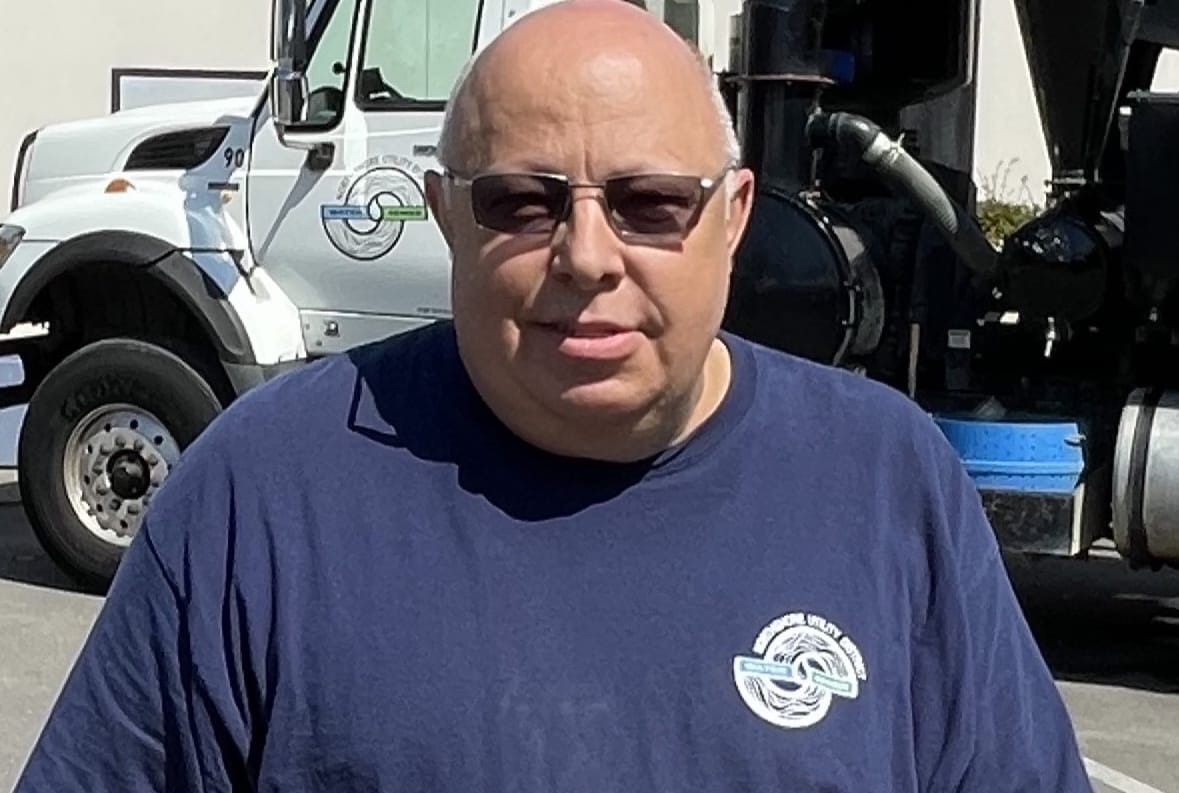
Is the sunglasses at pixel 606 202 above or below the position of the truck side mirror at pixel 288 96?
above

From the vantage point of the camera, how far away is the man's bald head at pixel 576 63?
194cm

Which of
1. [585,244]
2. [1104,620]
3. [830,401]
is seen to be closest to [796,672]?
[830,401]

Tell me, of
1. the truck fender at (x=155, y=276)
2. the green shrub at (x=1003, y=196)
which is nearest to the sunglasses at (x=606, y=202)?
the truck fender at (x=155, y=276)

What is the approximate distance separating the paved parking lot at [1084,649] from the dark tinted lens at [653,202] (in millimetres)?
4505

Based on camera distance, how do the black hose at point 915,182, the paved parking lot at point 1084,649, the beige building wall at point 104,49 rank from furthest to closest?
the beige building wall at point 104,49
the black hose at point 915,182
the paved parking lot at point 1084,649

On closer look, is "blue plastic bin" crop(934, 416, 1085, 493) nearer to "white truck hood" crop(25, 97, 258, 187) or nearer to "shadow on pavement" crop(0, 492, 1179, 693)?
"shadow on pavement" crop(0, 492, 1179, 693)

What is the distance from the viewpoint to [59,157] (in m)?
9.23

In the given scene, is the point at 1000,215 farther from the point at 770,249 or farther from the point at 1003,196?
the point at 770,249

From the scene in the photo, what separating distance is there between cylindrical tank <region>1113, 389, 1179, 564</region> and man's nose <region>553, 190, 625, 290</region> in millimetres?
5316

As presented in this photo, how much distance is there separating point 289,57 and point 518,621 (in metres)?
6.34

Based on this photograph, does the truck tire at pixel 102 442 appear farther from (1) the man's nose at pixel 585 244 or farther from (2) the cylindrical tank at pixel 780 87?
(1) the man's nose at pixel 585 244

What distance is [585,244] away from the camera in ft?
6.34

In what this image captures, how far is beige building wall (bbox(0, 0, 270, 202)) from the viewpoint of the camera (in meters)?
18.5

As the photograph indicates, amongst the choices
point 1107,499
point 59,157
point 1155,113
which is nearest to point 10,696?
point 59,157
